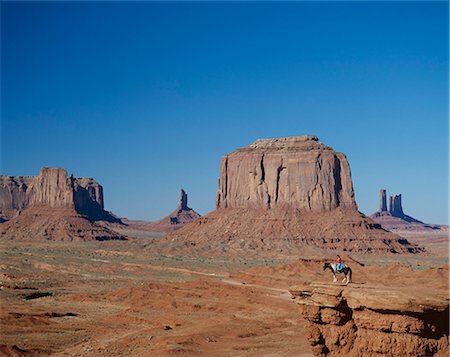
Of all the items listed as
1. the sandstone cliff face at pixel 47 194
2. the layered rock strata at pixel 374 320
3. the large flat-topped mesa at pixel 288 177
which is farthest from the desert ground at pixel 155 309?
the sandstone cliff face at pixel 47 194

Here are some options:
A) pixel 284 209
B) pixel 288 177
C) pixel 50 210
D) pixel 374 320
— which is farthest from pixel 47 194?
pixel 374 320

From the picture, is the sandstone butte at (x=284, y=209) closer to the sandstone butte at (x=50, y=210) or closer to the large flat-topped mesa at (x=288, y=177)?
the large flat-topped mesa at (x=288, y=177)

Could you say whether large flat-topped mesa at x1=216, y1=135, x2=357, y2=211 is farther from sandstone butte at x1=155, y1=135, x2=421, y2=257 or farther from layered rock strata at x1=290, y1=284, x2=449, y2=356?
layered rock strata at x1=290, y1=284, x2=449, y2=356

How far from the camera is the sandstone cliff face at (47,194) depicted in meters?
155

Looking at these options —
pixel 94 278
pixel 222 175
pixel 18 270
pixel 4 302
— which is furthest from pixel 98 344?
pixel 222 175

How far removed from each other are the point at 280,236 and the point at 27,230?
6642 centimetres

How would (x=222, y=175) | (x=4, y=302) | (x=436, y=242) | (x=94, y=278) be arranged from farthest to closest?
(x=436, y=242), (x=222, y=175), (x=94, y=278), (x=4, y=302)

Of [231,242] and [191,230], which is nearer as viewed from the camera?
[231,242]

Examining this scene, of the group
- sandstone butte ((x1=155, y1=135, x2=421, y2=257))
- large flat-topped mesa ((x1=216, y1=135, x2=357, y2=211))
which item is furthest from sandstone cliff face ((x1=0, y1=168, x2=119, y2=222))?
large flat-topped mesa ((x1=216, y1=135, x2=357, y2=211))

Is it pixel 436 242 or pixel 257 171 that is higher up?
pixel 257 171

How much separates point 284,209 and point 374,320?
92144 mm

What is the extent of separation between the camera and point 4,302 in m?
39.8

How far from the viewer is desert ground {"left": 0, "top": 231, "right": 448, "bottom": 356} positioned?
84.0ft

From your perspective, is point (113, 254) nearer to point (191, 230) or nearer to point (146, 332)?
point (191, 230)
